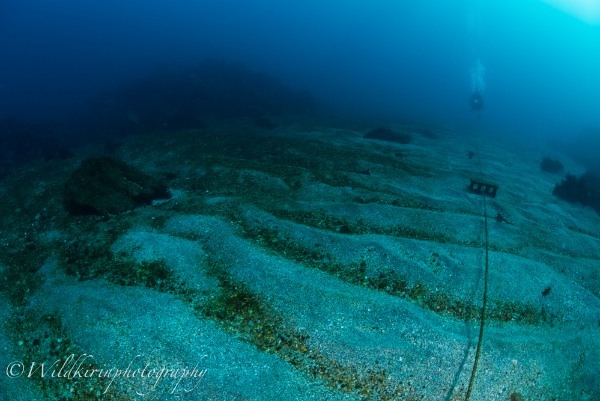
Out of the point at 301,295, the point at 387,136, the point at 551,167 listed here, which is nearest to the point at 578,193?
the point at 551,167

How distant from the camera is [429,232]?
456 inches

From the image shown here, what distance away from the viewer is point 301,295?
27.1 feet

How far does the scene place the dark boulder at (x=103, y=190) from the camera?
12.4 metres

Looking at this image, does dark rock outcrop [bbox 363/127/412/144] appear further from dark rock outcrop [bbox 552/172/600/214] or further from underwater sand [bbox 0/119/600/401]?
underwater sand [bbox 0/119/600/401]

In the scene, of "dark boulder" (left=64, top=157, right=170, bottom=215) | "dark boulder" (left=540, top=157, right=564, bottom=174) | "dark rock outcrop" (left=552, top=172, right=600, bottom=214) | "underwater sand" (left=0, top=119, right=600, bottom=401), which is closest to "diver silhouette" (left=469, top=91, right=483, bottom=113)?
"dark boulder" (left=540, top=157, right=564, bottom=174)

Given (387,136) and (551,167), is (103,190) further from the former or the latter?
(551,167)

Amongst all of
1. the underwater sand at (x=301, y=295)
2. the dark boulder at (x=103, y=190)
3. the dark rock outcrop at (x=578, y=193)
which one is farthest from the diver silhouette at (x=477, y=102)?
the dark boulder at (x=103, y=190)

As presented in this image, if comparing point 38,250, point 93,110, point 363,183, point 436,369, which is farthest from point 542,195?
point 93,110

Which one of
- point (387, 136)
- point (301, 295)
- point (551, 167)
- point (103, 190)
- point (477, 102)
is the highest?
point (477, 102)

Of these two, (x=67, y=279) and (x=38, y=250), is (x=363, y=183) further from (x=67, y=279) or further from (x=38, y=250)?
(x=38, y=250)

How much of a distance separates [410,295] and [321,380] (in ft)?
12.0

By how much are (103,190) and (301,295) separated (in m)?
9.82

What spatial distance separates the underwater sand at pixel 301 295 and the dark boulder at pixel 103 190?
0.65 metres

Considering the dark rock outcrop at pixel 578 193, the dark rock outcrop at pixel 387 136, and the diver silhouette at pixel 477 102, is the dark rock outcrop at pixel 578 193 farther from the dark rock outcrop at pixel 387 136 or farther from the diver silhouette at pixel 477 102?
the diver silhouette at pixel 477 102
